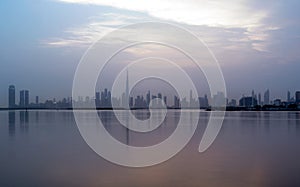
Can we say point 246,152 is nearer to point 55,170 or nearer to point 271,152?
point 271,152

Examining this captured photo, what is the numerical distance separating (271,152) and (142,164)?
4897 millimetres

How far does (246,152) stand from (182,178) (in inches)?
197

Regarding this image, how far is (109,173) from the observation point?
908 centimetres

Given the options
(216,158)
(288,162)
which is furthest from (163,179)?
(288,162)

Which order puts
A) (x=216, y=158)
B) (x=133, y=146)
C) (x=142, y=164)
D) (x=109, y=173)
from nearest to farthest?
1. (x=109, y=173)
2. (x=142, y=164)
3. (x=216, y=158)
4. (x=133, y=146)

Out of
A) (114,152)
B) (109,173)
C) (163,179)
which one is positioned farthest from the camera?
(114,152)

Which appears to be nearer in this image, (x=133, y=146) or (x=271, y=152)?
(x=271, y=152)

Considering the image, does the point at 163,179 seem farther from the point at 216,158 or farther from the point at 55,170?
the point at 216,158

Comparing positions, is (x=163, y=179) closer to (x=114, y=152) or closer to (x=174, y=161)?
(x=174, y=161)

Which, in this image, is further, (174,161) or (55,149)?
(55,149)

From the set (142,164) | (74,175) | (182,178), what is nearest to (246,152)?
(142,164)

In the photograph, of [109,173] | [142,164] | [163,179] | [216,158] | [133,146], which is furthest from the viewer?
[133,146]

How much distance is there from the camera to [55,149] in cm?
1327

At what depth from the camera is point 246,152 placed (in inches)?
503
